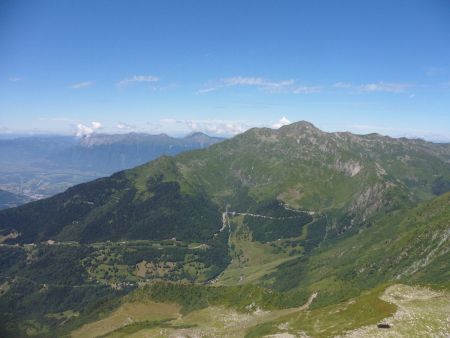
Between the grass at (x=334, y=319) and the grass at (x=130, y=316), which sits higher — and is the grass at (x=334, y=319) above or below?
above

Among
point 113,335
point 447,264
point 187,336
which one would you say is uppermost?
point 447,264

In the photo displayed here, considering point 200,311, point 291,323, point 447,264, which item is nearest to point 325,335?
point 291,323

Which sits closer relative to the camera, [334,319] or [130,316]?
[334,319]

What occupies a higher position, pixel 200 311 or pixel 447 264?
pixel 447 264

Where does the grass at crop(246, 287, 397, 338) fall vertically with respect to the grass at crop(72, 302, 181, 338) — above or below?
above

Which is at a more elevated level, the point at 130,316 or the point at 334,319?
the point at 334,319

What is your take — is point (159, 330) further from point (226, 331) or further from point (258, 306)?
point (258, 306)

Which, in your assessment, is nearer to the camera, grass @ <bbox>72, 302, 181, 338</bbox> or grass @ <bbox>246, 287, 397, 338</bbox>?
grass @ <bbox>246, 287, 397, 338</bbox>

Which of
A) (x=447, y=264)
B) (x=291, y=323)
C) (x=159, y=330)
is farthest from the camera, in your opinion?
(x=447, y=264)

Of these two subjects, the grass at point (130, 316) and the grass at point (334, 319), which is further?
the grass at point (130, 316)

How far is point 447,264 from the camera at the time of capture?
18825 centimetres

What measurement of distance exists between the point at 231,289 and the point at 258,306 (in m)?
22.9

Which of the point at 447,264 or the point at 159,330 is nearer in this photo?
the point at 159,330

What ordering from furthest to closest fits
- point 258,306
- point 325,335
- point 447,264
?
point 447,264 < point 258,306 < point 325,335
